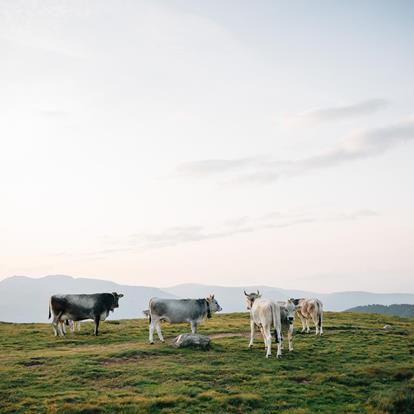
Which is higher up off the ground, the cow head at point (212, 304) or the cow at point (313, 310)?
the cow head at point (212, 304)

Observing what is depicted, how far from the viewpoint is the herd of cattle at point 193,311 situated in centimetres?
2331

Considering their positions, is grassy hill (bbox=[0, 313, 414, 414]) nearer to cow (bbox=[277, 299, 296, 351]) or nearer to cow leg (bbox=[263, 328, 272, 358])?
cow leg (bbox=[263, 328, 272, 358])

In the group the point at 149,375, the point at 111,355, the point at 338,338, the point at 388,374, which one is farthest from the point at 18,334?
the point at 388,374

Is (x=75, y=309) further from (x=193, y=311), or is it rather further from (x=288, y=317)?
(x=288, y=317)

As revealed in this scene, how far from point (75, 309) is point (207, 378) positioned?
50.7 ft

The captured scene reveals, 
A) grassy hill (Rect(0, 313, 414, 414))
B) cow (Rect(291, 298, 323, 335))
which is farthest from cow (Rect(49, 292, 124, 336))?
cow (Rect(291, 298, 323, 335))

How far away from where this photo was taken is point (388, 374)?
20.2 metres

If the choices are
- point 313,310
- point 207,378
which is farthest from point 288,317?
point 313,310

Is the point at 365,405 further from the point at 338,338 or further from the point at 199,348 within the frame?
the point at 338,338

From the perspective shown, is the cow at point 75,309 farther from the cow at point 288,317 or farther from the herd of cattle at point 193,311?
the cow at point 288,317

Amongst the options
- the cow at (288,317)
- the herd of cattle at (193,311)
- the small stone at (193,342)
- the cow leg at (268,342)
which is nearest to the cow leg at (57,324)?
the herd of cattle at (193,311)

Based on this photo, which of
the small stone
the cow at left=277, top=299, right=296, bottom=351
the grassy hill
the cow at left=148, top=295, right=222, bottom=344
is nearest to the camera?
the grassy hill

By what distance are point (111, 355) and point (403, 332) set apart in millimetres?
22787

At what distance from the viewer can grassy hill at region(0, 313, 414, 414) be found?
16125 millimetres
